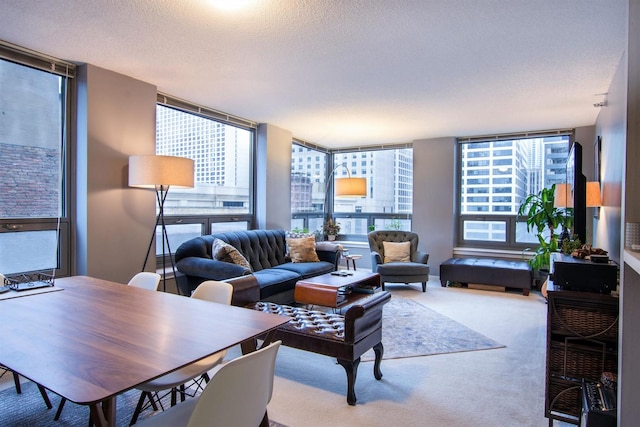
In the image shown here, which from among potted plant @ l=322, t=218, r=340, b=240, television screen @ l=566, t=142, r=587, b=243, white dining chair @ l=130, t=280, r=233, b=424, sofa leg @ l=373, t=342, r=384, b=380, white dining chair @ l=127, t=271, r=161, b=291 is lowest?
sofa leg @ l=373, t=342, r=384, b=380

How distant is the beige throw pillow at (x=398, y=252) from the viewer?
6.06m

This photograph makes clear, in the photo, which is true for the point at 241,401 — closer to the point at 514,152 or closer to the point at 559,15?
the point at 559,15

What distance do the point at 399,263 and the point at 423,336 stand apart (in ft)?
7.23

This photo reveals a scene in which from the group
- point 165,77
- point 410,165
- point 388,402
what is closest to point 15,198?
point 165,77

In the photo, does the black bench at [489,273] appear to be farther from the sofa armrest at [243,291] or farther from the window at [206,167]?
the sofa armrest at [243,291]

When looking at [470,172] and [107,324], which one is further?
[470,172]

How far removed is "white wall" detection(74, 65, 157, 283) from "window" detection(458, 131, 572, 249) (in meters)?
5.12

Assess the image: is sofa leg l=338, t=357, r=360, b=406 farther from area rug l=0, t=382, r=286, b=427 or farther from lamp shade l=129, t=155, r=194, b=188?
lamp shade l=129, t=155, r=194, b=188

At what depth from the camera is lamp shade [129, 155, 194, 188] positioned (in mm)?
3346

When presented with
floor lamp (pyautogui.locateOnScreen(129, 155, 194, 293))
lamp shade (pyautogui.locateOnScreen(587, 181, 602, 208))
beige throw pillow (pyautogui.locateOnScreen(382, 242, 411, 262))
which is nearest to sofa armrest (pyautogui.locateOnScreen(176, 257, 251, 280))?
floor lamp (pyautogui.locateOnScreen(129, 155, 194, 293))

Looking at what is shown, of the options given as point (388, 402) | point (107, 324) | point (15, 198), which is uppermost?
point (15, 198)

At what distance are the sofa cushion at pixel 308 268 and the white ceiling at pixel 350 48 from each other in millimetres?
1980

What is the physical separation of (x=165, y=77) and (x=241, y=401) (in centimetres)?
340

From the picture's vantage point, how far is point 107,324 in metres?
1.59
